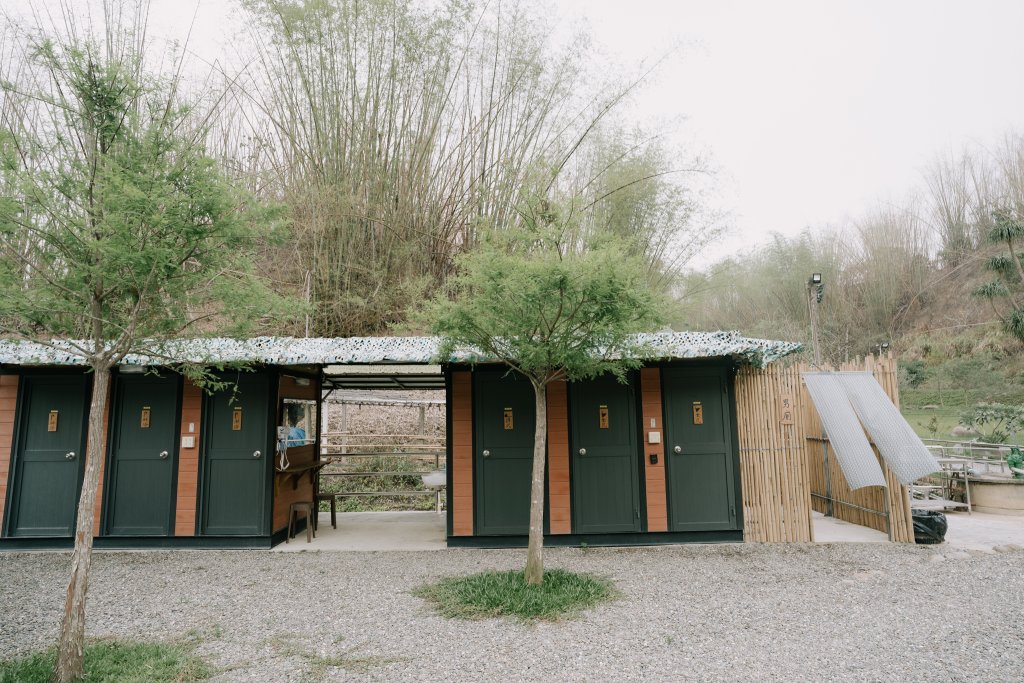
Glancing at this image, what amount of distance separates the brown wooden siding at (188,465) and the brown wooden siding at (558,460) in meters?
3.33

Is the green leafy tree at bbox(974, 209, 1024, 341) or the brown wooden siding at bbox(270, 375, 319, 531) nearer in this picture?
the brown wooden siding at bbox(270, 375, 319, 531)

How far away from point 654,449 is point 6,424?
6.20 m

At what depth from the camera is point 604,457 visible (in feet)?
17.8

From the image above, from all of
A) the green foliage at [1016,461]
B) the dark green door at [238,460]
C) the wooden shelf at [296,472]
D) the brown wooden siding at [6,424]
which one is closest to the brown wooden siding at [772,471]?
the green foliage at [1016,461]

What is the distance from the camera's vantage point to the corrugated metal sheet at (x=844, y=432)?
4910 mm

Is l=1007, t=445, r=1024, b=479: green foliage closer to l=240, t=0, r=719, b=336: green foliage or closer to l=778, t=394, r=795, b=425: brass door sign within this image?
l=778, t=394, r=795, b=425: brass door sign

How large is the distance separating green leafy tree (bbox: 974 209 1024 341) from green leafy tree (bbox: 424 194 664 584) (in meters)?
13.7

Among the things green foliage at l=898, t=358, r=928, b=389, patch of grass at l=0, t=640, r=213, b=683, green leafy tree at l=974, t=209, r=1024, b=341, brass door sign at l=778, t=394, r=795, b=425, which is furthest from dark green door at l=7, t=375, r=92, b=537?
green foliage at l=898, t=358, r=928, b=389

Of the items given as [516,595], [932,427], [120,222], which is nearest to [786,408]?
[516,595]

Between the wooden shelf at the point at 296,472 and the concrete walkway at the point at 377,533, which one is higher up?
the wooden shelf at the point at 296,472

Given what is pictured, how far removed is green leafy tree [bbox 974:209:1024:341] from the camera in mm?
13008

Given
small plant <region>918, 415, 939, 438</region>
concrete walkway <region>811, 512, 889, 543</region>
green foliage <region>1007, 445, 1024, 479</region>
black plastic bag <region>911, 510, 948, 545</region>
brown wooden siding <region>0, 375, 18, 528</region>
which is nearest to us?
black plastic bag <region>911, 510, 948, 545</region>

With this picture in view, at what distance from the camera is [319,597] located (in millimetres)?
3910

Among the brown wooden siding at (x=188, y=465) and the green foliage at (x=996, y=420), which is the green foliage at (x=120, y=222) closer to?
the brown wooden siding at (x=188, y=465)
